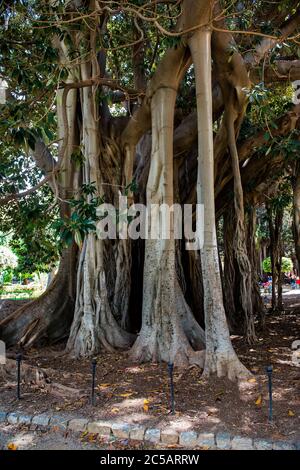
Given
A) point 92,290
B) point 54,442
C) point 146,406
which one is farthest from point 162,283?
point 54,442

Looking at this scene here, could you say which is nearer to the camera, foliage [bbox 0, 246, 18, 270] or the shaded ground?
the shaded ground

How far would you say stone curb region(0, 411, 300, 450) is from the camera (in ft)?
9.08

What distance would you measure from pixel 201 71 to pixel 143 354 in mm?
3187

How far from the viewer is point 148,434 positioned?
116 inches

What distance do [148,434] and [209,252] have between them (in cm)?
191

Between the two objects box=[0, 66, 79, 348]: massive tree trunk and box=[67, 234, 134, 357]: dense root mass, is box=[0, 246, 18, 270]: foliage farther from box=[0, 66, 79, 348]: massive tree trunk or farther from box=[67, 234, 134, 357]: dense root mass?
box=[67, 234, 134, 357]: dense root mass

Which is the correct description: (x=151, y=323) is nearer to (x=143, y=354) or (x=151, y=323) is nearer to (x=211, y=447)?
(x=143, y=354)

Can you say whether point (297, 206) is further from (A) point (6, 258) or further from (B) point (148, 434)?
(A) point (6, 258)

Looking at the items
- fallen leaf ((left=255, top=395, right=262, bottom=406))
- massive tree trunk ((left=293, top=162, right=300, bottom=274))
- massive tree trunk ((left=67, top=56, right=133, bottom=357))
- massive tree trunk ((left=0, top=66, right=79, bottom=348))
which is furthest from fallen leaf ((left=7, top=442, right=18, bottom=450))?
massive tree trunk ((left=293, top=162, right=300, bottom=274))

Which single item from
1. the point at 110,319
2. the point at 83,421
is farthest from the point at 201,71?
the point at 83,421

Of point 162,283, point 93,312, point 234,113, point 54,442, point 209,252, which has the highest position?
point 234,113

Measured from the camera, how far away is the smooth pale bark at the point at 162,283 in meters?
4.70

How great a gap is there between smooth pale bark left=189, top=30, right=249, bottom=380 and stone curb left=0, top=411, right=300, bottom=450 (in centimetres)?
117

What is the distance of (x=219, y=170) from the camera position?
631cm
